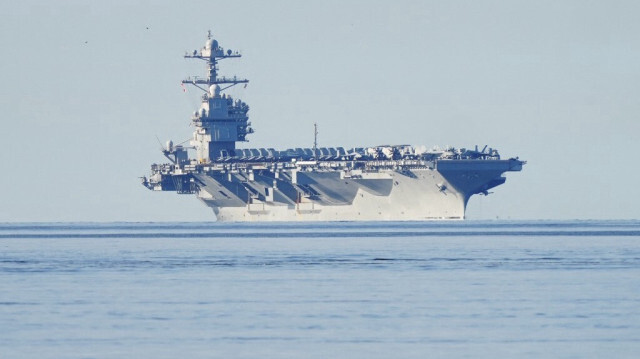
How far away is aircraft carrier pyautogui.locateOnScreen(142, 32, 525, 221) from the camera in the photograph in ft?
315

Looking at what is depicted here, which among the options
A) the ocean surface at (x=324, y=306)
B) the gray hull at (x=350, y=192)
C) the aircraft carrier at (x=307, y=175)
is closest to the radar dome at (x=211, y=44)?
the aircraft carrier at (x=307, y=175)

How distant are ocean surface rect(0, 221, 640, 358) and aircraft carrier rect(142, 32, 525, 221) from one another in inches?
1832

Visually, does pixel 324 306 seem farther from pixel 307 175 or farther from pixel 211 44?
pixel 211 44

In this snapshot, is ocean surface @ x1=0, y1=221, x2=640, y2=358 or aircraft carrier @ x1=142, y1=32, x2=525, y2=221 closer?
ocean surface @ x1=0, y1=221, x2=640, y2=358

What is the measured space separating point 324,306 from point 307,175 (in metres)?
73.5

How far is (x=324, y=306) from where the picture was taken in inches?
1120

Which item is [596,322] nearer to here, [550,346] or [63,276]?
[550,346]

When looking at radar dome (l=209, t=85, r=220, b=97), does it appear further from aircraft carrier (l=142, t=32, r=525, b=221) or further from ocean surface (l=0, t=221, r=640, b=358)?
ocean surface (l=0, t=221, r=640, b=358)

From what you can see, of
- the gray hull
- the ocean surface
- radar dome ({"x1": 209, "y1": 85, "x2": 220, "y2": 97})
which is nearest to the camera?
the ocean surface

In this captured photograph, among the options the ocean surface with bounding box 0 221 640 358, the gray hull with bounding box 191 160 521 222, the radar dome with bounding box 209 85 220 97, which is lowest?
the ocean surface with bounding box 0 221 640 358

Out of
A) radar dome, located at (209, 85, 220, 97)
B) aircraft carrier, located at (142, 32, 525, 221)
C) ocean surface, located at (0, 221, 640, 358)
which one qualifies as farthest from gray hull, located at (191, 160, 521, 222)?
Result: ocean surface, located at (0, 221, 640, 358)

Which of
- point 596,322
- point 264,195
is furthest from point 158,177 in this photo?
point 596,322

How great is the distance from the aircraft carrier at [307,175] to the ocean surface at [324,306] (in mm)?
46524

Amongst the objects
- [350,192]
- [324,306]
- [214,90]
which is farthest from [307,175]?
[324,306]
